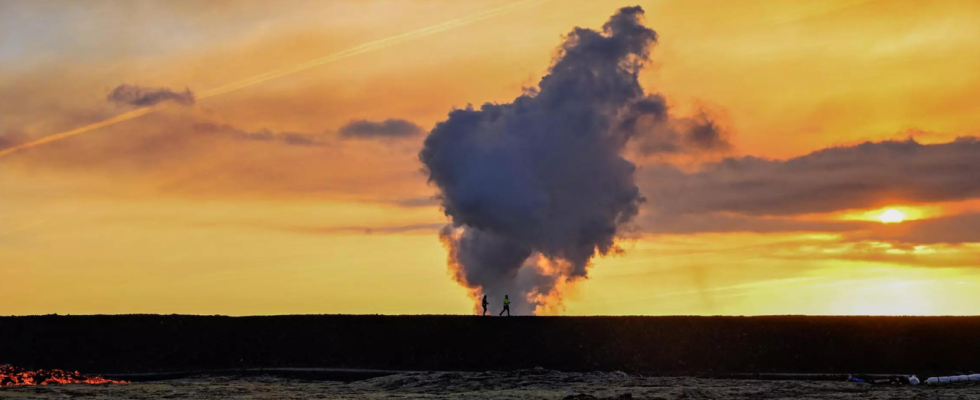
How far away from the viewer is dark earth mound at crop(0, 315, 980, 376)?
5894cm

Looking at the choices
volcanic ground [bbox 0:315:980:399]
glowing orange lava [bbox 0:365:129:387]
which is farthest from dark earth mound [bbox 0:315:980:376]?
glowing orange lava [bbox 0:365:129:387]

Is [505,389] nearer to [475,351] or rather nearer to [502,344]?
[475,351]

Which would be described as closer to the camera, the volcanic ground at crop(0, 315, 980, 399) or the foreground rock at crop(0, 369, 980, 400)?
the foreground rock at crop(0, 369, 980, 400)

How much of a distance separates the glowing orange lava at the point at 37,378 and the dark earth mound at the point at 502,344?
7.62m

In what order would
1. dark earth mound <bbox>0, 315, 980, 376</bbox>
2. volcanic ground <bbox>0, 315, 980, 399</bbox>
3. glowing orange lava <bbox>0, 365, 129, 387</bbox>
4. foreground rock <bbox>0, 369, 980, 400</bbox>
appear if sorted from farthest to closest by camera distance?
1. dark earth mound <bbox>0, 315, 980, 376</bbox>
2. volcanic ground <bbox>0, 315, 980, 399</bbox>
3. glowing orange lava <bbox>0, 365, 129, 387</bbox>
4. foreground rock <bbox>0, 369, 980, 400</bbox>

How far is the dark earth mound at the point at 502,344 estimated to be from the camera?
193 feet

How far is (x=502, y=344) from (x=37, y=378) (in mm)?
24245

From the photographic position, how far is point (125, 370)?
6172cm

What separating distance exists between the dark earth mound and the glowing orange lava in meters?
7.62

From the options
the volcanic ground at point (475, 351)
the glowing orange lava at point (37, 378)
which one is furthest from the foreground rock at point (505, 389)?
the glowing orange lava at point (37, 378)

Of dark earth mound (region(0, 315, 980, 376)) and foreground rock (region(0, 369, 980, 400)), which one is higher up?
dark earth mound (region(0, 315, 980, 376))

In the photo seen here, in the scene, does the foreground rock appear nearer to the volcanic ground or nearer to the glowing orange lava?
the volcanic ground

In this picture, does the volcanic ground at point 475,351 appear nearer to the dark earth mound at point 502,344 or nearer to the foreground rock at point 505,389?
the dark earth mound at point 502,344

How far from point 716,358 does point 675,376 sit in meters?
4.44
